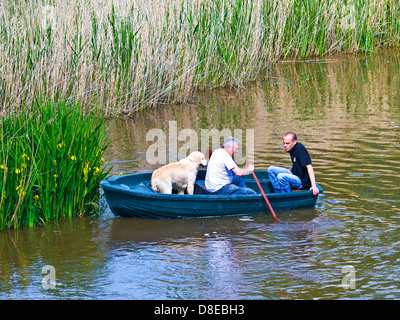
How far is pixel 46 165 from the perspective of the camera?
902 cm

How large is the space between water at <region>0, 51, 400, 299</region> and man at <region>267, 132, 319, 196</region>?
416mm

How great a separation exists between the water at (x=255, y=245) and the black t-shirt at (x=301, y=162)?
0.38m

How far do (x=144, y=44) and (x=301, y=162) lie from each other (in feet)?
20.3

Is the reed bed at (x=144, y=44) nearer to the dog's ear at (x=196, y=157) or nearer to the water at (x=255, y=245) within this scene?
the water at (x=255, y=245)

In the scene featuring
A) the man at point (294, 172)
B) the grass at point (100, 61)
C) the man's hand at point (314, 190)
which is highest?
the grass at point (100, 61)

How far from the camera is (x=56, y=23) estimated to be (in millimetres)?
13344

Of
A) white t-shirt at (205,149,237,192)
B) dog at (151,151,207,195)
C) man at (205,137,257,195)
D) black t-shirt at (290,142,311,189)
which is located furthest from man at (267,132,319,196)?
dog at (151,151,207,195)

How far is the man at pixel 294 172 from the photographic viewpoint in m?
9.81

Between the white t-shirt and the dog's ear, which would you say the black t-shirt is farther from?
the dog's ear

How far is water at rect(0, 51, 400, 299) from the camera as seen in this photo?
7164 mm

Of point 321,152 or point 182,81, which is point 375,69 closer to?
point 182,81

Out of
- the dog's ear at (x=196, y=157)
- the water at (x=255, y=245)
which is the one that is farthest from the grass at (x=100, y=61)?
the dog's ear at (x=196, y=157)

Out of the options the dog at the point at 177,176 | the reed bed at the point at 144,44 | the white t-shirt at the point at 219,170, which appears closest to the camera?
the dog at the point at 177,176
